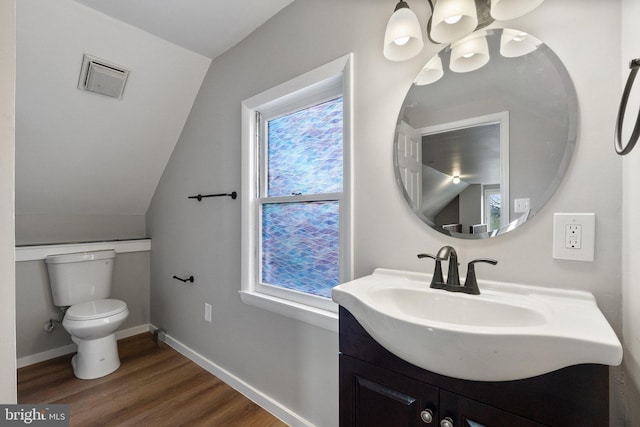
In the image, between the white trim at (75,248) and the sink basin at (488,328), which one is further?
the white trim at (75,248)

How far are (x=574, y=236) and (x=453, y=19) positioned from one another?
77 centimetres

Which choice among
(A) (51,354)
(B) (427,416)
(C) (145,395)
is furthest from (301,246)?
(A) (51,354)

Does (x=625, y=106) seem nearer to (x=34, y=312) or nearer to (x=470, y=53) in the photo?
(x=470, y=53)

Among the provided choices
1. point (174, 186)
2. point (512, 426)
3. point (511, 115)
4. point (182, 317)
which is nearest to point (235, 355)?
point (182, 317)

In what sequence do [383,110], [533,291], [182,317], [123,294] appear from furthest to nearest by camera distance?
1. [123,294]
2. [182,317]
3. [383,110]
4. [533,291]

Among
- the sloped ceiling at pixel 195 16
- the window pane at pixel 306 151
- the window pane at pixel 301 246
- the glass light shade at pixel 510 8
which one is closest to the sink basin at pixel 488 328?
the window pane at pixel 301 246

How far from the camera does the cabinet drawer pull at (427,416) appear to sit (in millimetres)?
723

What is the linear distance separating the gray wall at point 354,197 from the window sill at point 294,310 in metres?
0.05

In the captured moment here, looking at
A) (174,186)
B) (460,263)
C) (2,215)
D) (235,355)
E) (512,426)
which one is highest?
(174,186)

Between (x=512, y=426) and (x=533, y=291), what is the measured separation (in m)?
0.40

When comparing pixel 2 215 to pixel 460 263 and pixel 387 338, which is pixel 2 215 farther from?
pixel 460 263

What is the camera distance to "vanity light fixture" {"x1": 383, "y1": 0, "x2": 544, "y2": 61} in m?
0.86

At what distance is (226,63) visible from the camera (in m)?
1.96

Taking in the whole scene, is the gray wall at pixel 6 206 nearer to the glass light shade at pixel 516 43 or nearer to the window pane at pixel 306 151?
the window pane at pixel 306 151
